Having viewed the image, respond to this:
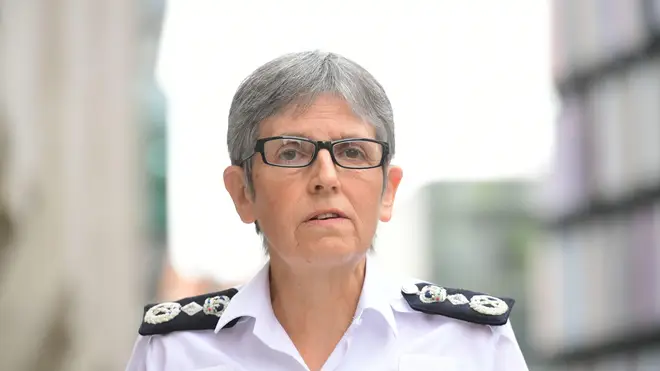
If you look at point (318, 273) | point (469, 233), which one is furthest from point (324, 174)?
point (469, 233)

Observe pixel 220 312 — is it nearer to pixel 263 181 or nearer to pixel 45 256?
pixel 263 181

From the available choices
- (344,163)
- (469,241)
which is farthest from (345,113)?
(469,241)

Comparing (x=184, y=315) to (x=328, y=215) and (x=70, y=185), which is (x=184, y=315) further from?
(x=70, y=185)

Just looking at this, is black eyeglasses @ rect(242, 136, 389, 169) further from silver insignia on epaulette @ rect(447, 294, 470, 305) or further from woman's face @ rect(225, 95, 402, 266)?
silver insignia on epaulette @ rect(447, 294, 470, 305)

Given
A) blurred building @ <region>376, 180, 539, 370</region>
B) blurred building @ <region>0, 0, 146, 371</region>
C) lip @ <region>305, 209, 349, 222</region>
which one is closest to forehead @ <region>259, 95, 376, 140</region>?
lip @ <region>305, 209, 349, 222</region>

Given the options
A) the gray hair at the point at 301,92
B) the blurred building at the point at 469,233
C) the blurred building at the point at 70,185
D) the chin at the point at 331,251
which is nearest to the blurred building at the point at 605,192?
the blurred building at the point at 70,185

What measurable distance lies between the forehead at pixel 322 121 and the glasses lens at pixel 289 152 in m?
0.01

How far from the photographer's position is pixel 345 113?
4.62 ft

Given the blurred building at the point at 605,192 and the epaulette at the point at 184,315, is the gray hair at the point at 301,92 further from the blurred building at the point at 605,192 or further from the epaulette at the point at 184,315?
the blurred building at the point at 605,192

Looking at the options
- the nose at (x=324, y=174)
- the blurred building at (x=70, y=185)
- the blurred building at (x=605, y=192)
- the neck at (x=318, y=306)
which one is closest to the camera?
the nose at (x=324, y=174)

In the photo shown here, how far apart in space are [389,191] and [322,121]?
18 cm

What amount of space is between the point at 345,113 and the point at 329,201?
0.14m

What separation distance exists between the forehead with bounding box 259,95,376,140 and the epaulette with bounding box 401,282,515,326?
0.93 feet

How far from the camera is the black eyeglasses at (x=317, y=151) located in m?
1.39
